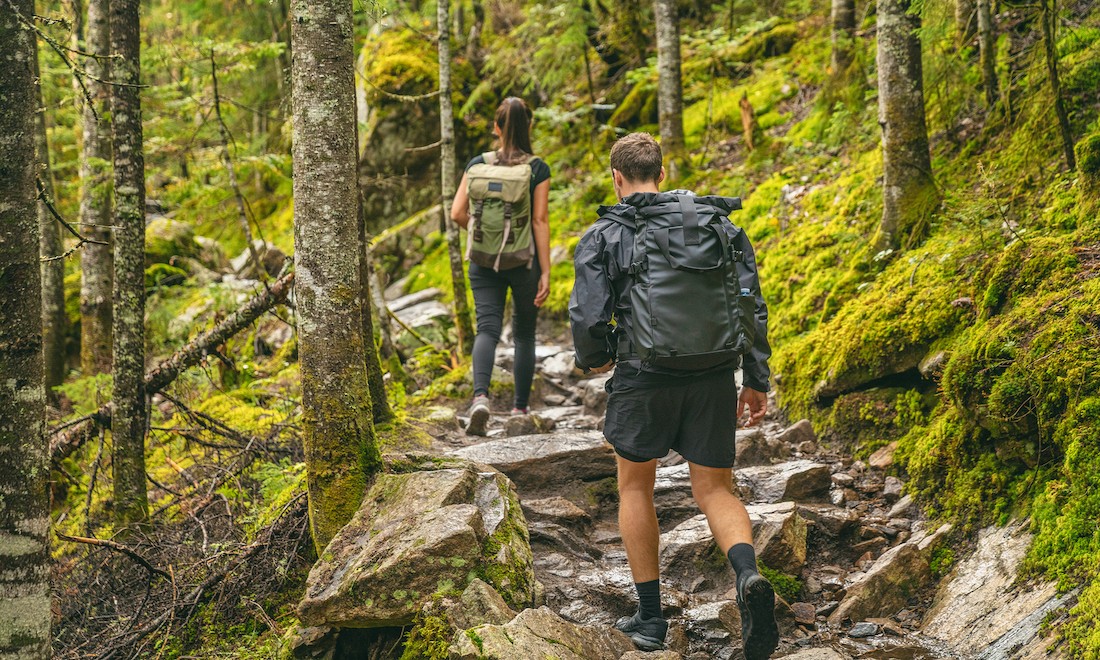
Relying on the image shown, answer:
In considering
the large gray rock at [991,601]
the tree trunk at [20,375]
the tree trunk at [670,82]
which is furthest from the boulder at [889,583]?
the tree trunk at [670,82]

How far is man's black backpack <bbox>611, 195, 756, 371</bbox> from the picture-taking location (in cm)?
360

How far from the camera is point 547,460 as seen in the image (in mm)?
5672

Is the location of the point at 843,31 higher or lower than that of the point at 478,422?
higher

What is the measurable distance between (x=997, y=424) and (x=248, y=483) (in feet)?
17.2

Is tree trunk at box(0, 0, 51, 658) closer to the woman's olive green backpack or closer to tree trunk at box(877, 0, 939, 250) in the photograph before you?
the woman's olive green backpack

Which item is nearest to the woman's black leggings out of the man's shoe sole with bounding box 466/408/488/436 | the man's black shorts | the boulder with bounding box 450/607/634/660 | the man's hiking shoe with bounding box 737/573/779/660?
the man's shoe sole with bounding box 466/408/488/436

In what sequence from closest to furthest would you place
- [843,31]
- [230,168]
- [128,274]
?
1. [128,274]
2. [230,168]
3. [843,31]

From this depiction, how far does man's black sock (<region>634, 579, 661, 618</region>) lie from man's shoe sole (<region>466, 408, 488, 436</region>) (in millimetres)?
2751

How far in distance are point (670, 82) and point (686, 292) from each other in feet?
27.0

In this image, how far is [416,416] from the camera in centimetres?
658

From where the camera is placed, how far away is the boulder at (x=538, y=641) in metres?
3.17

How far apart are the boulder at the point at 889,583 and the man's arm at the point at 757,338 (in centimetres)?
133

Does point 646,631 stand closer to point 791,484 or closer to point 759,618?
point 759,618

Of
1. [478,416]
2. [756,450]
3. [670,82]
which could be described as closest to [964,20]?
[670,82]
